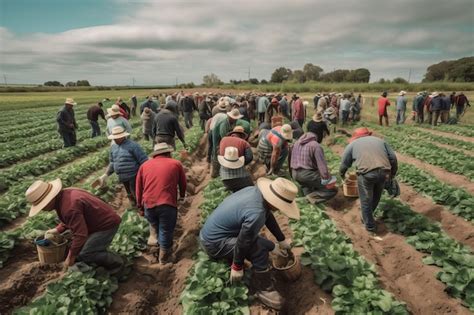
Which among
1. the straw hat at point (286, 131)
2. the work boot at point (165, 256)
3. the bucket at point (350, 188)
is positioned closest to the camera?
the work boot at point (165, 256)

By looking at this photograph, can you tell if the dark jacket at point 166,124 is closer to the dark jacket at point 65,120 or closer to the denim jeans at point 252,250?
the denim jeans at point 252,250

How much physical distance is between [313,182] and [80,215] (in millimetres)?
4985

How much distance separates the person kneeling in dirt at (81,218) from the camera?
13.7 feet

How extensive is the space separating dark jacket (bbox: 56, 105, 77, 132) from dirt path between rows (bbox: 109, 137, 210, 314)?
8666 millimetres

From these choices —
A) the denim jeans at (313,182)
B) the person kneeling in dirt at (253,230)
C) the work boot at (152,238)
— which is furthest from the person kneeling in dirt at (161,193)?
the denim jeans at (313,182)

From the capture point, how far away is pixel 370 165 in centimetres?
572

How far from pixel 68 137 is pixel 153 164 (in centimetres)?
1095

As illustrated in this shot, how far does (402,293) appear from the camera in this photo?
15.2ft

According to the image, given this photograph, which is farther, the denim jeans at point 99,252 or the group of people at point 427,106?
the group of people at point 427,106

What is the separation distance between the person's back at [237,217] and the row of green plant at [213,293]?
1.36 ft

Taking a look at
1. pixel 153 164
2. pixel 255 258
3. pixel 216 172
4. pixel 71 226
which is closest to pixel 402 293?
pixel 255 258

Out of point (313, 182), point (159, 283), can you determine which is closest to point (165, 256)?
point (159, 283)

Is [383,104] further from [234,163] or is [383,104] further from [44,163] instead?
[44,163]

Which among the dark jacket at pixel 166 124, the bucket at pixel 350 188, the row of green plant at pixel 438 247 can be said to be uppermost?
the dark jacket at pixel 166 124
